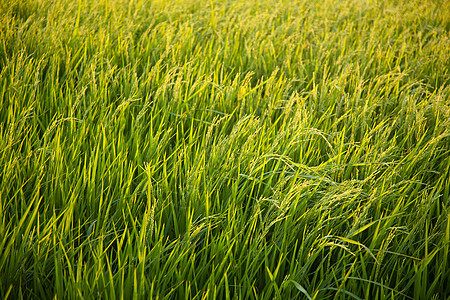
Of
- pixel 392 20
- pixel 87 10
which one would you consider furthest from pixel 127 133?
pixel 392 20

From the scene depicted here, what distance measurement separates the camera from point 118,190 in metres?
1.34

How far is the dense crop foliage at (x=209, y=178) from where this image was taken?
1064 mm

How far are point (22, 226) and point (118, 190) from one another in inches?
14.1

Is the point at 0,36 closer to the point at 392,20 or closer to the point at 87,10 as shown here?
the point at 87,10

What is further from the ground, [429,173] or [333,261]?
[429,173]

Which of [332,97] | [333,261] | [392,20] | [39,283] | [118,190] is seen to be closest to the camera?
[39,283]

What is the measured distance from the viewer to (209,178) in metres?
1.43

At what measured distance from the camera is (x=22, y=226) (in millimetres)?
1126

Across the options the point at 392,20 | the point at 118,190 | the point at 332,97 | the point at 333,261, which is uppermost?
the point at 392,20

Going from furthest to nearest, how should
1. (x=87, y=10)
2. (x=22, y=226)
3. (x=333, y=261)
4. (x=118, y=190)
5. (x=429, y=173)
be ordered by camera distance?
1. (x=87, y=10)
2. (x=429, y=173)
3. (x=118, y=190)
4. (x=333, y=261)
5. (x=22, y=226)

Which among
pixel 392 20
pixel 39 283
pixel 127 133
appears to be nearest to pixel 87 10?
pixel 127 133

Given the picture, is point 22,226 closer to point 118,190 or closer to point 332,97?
point 118,190

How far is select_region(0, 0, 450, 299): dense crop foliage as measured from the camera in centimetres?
106

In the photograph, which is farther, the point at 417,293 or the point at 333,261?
the point at 333,261
